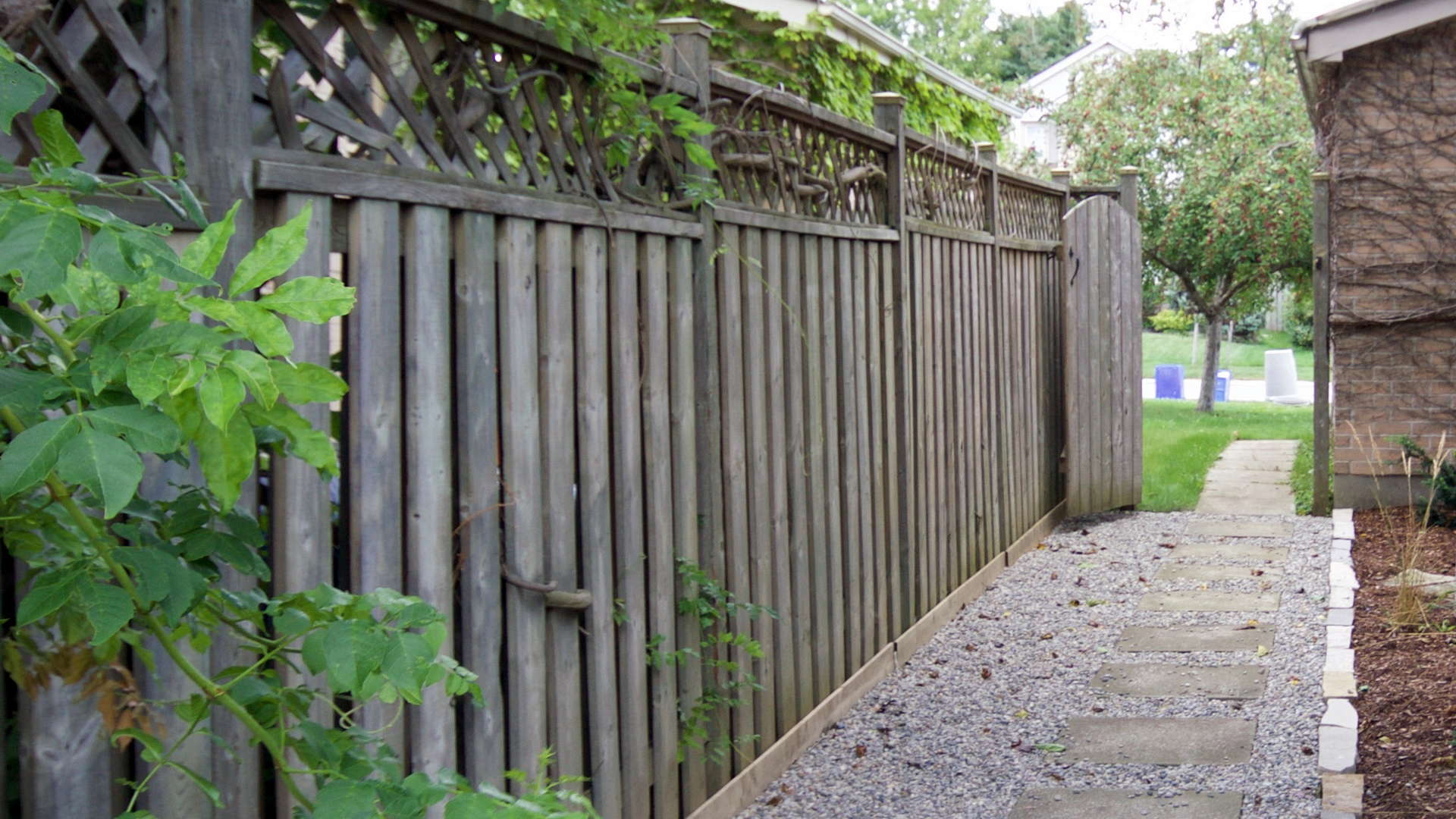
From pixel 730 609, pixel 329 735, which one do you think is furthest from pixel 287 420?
pixel 730 609

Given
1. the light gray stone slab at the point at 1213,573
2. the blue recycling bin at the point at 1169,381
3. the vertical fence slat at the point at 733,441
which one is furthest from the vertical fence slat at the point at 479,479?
the blue recycling bin at the point at 1169,381

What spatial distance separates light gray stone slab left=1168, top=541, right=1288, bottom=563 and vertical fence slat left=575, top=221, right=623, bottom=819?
19.5 feet

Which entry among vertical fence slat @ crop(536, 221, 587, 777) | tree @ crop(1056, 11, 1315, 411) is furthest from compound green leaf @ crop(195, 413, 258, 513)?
tree @ crop(1056, 11, 1315, 411)

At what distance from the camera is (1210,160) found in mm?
19641

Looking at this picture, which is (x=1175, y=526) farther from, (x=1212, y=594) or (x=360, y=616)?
(x=360, y=616)

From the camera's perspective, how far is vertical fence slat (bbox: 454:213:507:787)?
3.06m

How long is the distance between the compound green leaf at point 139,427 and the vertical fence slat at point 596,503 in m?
2.21

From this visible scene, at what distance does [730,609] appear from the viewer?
447 cm

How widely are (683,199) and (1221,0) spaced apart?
2.79 metres

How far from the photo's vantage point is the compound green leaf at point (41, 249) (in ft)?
4.34

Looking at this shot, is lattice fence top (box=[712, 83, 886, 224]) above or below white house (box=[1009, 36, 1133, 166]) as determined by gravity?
below

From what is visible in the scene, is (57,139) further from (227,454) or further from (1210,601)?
(1210,601)

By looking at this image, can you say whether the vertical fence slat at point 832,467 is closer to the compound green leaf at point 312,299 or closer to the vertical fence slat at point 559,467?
the vertical fence slat at point 559,467

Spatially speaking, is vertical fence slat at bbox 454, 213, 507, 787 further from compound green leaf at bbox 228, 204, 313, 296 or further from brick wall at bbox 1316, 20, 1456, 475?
brick wall at bbox 1316, 20, 1456, 475
